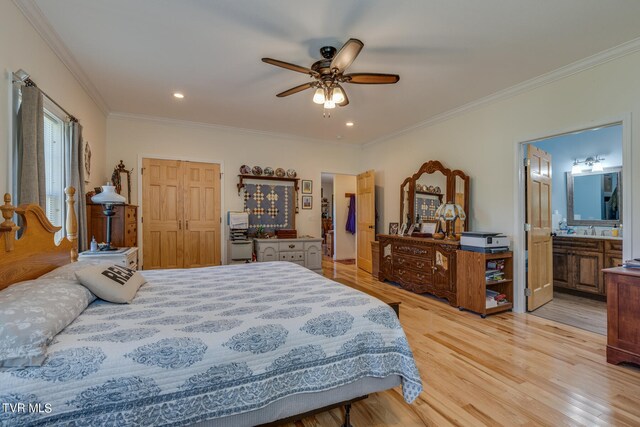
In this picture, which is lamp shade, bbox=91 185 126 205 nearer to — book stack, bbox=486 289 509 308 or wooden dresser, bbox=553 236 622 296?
book stack, bbox=486 289 509 308

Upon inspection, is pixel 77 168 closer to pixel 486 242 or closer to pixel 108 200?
pixel 108 200

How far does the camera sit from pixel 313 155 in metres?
5.95

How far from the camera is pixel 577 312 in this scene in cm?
348

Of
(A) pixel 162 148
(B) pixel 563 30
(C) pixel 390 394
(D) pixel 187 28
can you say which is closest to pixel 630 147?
(B) pixel 563 30

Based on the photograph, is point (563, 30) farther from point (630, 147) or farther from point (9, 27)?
point (9, 27)

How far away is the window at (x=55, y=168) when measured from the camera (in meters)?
2.75

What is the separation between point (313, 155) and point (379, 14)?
379 centimetres

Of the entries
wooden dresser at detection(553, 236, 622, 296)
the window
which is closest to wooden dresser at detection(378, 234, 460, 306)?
wooden dresser at detection(553, 236, 622, 296)

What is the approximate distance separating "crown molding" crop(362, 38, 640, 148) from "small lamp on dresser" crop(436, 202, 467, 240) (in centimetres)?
137

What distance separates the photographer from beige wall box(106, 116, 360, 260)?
179 inches

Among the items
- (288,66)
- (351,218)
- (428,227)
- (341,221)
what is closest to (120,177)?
(288,66)

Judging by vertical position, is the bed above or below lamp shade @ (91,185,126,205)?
below

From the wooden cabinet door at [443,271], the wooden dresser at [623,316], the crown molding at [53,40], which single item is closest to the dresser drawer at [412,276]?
the wooden cabinet door at [443,271]

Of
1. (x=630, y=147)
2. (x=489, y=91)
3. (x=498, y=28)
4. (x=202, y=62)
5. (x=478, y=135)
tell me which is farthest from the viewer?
(x=478, y=135)
